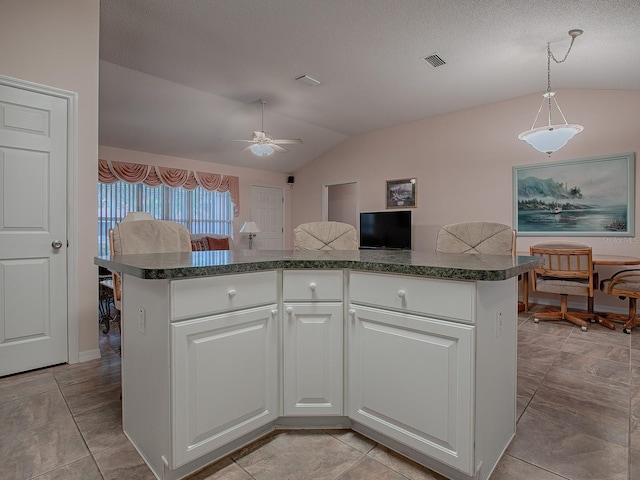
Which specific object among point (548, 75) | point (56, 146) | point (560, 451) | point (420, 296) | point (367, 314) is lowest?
point (560, 451)

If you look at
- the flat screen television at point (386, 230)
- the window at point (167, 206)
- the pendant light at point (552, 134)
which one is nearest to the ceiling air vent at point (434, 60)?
the pendant light at point (552, 134)

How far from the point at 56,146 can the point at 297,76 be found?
103 inches

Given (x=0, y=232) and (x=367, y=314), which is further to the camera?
Answer: (x=0, y=232)

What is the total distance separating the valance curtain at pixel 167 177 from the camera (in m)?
5.50

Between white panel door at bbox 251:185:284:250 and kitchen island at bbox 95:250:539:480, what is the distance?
583 centimetres

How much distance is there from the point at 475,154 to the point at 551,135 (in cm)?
194

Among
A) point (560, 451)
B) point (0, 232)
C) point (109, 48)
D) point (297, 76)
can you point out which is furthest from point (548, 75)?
point (0, 232)

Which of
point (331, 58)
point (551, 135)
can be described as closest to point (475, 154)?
point (551, 135)

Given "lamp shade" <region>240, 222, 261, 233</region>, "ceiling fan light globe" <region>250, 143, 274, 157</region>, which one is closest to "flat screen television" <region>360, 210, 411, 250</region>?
"lamp shade" <region>240, 222, 261, 233</region>

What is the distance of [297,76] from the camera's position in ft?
13.4

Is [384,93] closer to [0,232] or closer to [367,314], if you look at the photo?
[367,314]

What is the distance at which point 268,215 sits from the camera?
7.59m

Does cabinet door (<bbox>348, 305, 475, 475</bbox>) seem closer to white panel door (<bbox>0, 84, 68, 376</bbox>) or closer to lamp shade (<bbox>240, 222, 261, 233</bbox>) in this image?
white panel door (<bbox>0, 84, 68, 376</bbox>)

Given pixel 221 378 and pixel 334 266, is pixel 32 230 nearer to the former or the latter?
pixel 221 378
